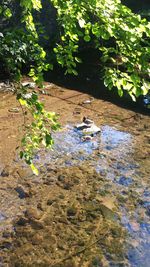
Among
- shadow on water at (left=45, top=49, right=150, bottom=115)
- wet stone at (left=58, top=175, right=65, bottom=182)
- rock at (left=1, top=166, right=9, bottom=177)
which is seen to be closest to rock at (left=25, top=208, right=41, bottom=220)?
wet stone at (left=58, top=175, right=65, bottom=182)

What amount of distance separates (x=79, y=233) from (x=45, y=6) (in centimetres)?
1021

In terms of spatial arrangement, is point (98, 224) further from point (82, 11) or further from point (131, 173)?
point (82, 11)

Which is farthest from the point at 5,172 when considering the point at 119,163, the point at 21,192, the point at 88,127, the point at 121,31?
the point at 121,31

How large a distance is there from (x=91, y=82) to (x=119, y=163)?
5342 millimetres

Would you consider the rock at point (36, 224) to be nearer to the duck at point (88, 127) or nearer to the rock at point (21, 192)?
the rock at point (21, 192)

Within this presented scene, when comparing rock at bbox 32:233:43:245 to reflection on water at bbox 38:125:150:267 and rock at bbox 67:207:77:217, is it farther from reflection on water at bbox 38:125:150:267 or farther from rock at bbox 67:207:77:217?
reflection on water at bbox 38:125:150:267

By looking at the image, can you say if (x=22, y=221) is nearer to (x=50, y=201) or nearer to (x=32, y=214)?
(x=32, y=214)

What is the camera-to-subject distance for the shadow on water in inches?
413

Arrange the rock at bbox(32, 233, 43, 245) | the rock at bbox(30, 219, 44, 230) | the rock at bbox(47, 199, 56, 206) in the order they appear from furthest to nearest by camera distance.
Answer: the rock at bbox(47, 199, 56, 206) < the rock at bbox(30, 219, 44, 230) < the rock at bbox(32, 233, 43, 245)

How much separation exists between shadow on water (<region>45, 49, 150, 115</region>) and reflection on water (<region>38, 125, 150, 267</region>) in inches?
66.1

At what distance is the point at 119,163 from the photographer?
7.46m

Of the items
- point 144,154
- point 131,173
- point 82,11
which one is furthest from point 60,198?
point 82,11

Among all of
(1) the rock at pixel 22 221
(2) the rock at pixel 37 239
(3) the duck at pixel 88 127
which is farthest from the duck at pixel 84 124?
(2) the rock at pixel 37 239

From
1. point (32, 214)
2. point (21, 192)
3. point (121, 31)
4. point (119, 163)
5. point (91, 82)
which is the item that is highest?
point (121, 31)
